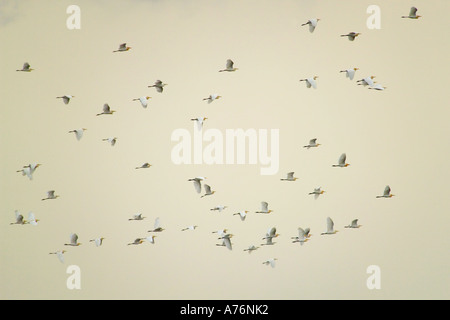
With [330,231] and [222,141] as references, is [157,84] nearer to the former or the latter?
[222,141]
